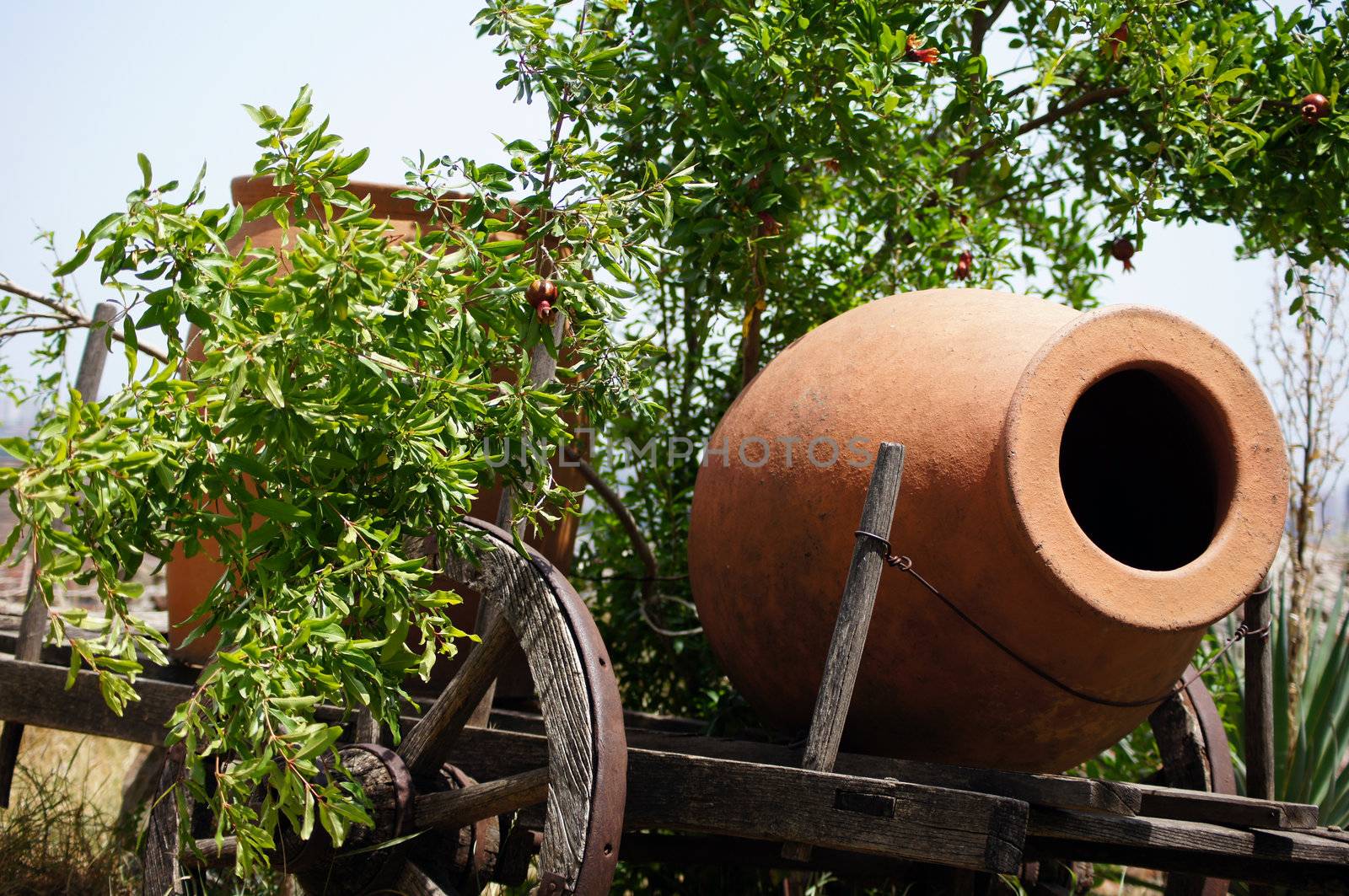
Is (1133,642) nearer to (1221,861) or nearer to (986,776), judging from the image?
(986,776)

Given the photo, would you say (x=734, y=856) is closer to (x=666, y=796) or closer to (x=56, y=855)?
(x=666, y=796)

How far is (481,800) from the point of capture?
225 cm

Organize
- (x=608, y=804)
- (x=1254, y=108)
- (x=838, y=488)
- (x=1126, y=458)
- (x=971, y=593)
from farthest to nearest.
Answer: (x=1254, y=108), (x=1126, y=458), (x=838, y=488), (x=971, y=593), (x=608, y=804)

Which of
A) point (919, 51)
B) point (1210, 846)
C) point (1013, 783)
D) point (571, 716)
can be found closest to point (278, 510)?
point (571, 716)

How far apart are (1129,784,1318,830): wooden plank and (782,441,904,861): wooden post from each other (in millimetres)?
625

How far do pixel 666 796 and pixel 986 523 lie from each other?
773 mm

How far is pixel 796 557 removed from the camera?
231cm

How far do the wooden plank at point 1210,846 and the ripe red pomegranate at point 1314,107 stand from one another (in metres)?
1.93

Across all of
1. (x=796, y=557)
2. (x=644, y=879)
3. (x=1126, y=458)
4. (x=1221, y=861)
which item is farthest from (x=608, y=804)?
(x=644, y=879)

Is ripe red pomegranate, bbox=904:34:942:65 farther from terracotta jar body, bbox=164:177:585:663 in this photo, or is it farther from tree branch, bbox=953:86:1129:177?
terracotta jar body, bbox=164:177:585:663

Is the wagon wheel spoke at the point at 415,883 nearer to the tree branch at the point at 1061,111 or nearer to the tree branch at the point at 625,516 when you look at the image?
the tree branch at the point at 625,516

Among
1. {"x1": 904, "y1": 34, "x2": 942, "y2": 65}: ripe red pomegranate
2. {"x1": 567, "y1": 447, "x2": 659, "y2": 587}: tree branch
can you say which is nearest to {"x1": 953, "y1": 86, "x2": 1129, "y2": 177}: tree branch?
{"x1": 904, "y1": 34, "x2": 942, "y2": 65}: ripe red pomegranate

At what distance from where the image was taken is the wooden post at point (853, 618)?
204 centimetres

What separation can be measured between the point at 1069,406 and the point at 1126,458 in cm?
66
